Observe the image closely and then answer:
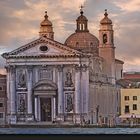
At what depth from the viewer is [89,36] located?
66562 millimetres

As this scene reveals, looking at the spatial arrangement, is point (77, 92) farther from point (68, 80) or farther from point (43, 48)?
point (43, 48)

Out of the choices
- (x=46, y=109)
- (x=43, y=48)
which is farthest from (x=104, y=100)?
(x=43, y=48)

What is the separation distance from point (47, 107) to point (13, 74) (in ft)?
7.97

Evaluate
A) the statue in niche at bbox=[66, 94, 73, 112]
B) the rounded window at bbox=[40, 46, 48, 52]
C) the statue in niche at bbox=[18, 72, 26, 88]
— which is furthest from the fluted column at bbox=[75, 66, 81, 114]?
the statue in niche at bbox=[18, 72, 26, 88]

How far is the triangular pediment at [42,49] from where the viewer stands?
5869 centimetres

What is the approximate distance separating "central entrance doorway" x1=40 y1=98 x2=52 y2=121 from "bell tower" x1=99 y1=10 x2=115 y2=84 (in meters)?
5.79

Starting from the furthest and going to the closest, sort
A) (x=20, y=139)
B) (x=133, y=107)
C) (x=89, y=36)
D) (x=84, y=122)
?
(x=89, y=36) → (x=133, y=107) → (x=84, y=122) → (x=20, y=139)

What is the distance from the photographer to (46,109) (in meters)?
59.1

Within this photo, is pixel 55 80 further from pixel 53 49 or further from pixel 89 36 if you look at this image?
pixel 89 36

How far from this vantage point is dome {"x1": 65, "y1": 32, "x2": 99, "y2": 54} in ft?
216

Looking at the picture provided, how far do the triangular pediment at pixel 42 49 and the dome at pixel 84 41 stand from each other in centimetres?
656

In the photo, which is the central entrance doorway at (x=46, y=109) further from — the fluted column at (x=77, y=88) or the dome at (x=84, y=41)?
the dome at (x=84, y=41)

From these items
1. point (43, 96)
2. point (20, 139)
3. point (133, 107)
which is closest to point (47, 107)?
point (43, 96)

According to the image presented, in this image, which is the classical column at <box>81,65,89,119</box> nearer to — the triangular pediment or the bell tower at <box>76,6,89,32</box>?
the triangular pediment
